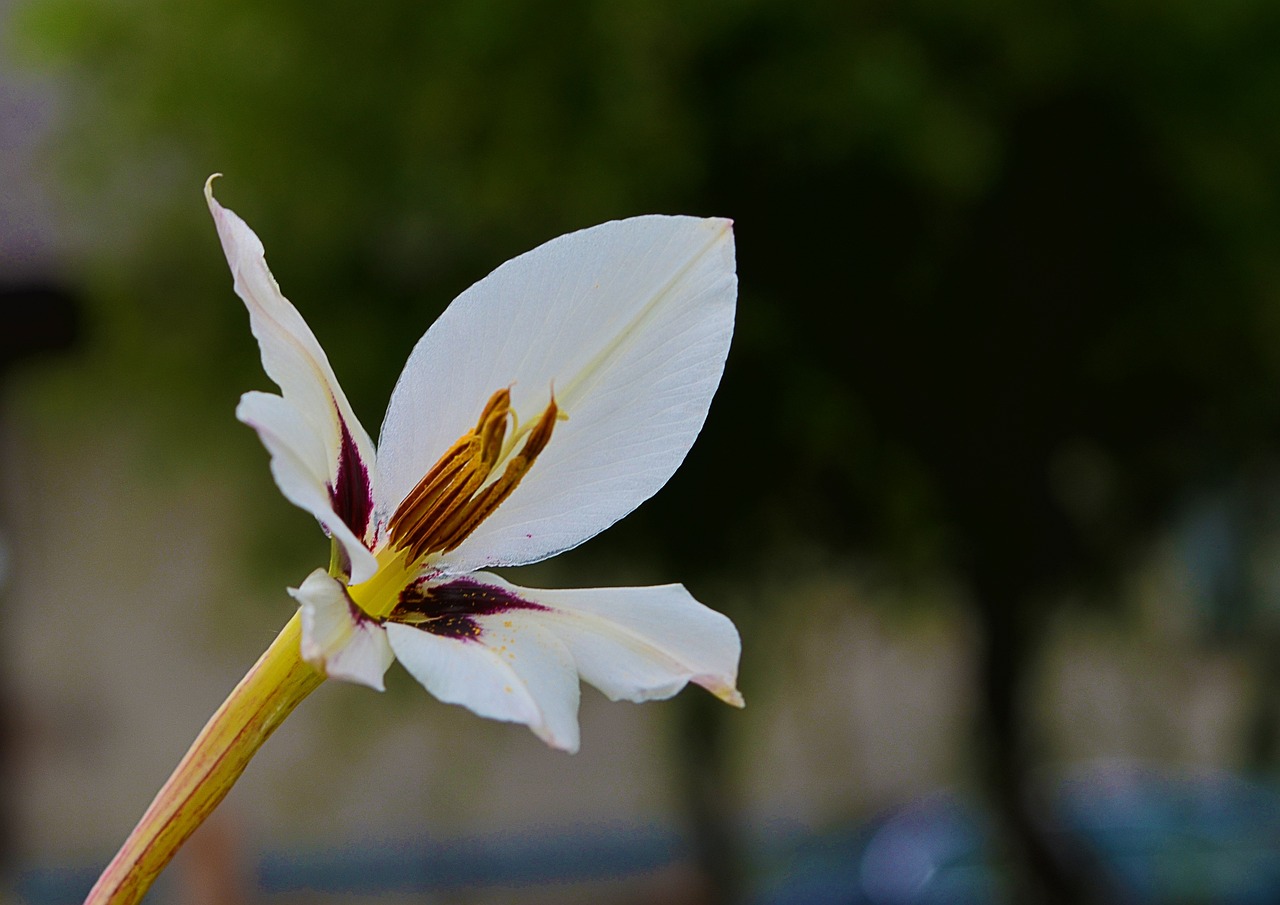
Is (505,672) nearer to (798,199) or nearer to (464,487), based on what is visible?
(464,487)

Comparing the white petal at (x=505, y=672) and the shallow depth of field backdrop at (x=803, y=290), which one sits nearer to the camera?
the white petal at (x=505, y=672)

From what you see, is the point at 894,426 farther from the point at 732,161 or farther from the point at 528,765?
the point at 528,765

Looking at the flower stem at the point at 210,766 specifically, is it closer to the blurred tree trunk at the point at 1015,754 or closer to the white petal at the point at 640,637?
the white petal at the point at 640,637

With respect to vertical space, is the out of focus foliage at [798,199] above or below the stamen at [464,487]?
above

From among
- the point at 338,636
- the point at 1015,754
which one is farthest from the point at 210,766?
the point at 1015,754

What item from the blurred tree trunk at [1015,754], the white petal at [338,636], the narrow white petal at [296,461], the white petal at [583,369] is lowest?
the white petal at [338,636]

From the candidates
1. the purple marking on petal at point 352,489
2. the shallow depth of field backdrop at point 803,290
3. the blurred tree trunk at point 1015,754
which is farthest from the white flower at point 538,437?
the blurred tree trunk at point 1015,754
